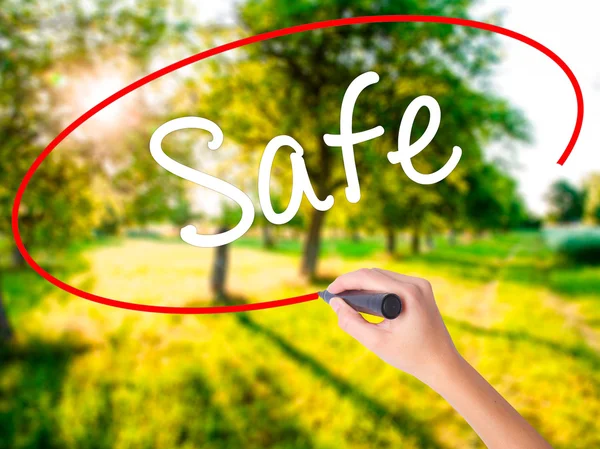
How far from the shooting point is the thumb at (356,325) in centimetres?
146

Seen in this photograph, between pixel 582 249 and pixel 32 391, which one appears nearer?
pixel 32 391

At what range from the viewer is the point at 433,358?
4.40 feet

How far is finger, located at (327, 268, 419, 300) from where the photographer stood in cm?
142

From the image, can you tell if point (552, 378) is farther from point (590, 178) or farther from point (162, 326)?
point (590, 178)

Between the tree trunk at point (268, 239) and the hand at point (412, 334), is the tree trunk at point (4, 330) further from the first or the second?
the tree trunk at point (268, 239)

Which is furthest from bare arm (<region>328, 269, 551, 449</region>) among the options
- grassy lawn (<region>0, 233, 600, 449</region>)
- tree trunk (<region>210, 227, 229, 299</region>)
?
tree trunk (<region>210, 227, 229, 299</region>)

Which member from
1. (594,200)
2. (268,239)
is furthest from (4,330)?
(594,200)

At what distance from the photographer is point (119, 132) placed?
7.43 m

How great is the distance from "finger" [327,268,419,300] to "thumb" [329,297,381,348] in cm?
8

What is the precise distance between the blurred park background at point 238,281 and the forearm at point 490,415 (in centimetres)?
398

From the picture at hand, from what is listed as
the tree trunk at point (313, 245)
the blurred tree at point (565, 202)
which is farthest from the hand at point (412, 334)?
the blurred tree at point (565, 202)

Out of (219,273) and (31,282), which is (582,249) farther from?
(31,282)

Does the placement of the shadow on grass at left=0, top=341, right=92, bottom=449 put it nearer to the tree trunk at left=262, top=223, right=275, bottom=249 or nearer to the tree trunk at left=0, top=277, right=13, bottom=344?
the tree trunk at left=0, top=277, right=13, bottom=344

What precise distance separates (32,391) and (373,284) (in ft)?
20.2
